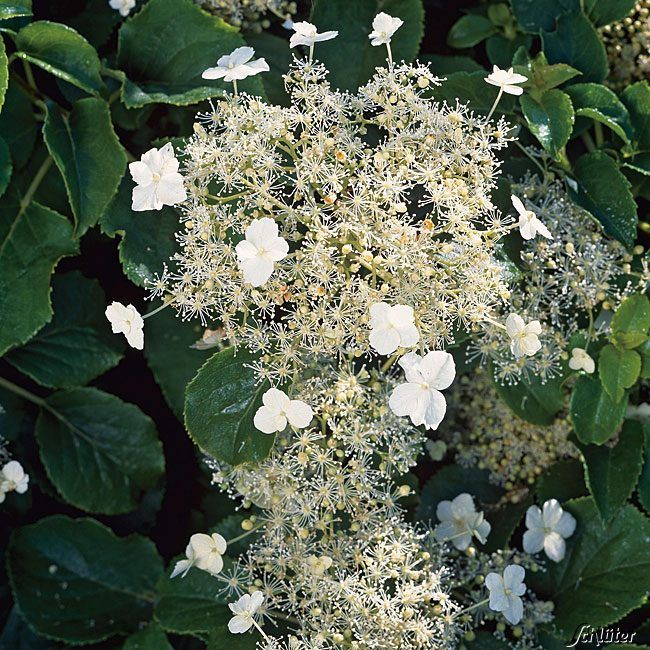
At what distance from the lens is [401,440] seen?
54.0 inches

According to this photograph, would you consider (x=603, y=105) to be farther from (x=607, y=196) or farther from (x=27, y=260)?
(x=27, y=260)

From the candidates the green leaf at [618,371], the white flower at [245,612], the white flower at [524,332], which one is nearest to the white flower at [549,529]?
the green leaf at [618,371]

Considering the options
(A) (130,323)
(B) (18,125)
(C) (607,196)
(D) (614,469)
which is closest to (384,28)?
(C) (607,196)

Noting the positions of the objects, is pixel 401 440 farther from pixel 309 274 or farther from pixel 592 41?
pixel 592 41

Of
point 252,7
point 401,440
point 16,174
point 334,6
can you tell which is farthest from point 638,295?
point 16,174

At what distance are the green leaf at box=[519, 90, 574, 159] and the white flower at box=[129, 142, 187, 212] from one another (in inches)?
23.6

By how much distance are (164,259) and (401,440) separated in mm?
496

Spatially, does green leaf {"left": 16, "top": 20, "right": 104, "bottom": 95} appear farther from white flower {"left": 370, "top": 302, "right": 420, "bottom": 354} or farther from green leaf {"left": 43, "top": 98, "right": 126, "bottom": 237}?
white flower {"left": 370, "top": 302, "right": 420, "bottom": 354}

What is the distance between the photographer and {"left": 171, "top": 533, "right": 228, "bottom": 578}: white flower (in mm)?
1448

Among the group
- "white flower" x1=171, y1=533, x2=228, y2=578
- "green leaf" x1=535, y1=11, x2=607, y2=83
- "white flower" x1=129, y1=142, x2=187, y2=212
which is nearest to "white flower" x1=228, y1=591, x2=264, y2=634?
"white flower" x1=171, y1=533, x2=228, y2=578

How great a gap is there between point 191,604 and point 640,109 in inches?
47.7

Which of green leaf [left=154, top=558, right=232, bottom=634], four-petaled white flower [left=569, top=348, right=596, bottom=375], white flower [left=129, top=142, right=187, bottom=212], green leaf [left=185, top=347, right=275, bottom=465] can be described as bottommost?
green leaf [left=154, top=558, right=232, bottom=634]

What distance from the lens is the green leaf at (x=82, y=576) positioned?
1706mm

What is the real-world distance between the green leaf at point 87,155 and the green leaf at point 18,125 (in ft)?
0.37
